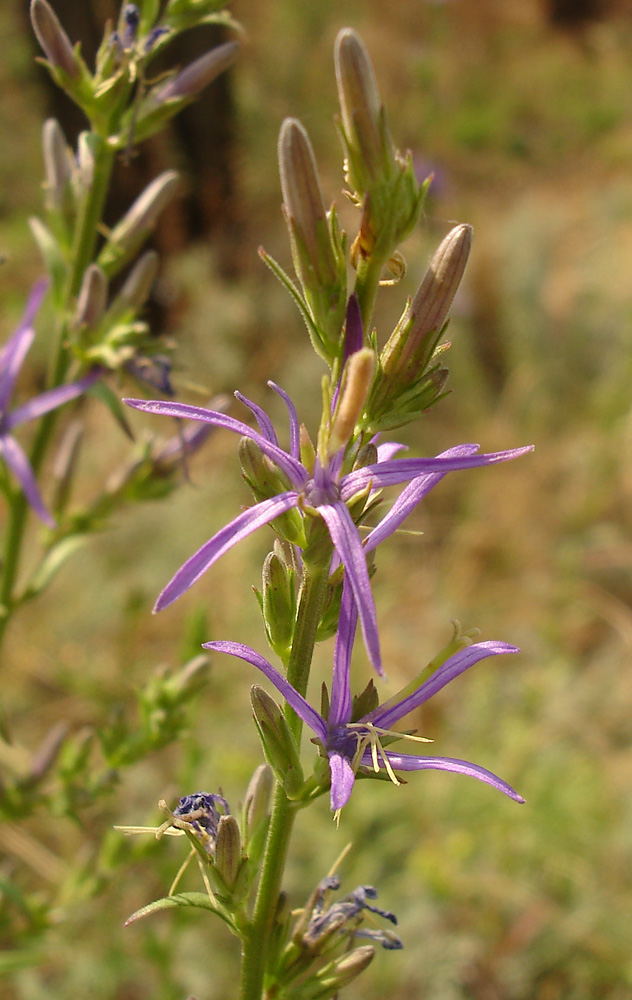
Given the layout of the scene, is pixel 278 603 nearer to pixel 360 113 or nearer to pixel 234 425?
pixel 234 425

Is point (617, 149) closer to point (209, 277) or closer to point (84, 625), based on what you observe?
point (209, 277)

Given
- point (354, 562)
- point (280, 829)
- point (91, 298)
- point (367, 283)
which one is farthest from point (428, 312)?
point (91, 298)

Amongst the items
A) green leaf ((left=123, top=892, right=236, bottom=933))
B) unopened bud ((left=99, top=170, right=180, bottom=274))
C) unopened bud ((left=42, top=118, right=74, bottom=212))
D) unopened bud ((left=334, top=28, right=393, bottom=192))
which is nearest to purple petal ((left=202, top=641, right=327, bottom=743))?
green leaf ((left=123, top=892, right=236, bottom=933))

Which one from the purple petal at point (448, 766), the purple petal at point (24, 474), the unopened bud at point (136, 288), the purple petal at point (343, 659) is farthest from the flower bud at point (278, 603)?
the unopened bud at point (136, 288)

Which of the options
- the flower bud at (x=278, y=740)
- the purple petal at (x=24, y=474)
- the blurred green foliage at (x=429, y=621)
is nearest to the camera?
the flower bud at (x=278, y=740)

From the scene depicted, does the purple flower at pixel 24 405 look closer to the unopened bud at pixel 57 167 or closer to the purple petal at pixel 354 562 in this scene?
the unopened bud at pixel 57 167
